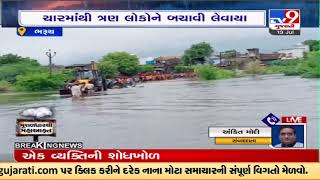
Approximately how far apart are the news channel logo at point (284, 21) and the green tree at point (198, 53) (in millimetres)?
530

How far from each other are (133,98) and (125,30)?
1.97 ft

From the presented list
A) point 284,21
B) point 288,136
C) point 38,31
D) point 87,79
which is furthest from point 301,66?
point 38,31

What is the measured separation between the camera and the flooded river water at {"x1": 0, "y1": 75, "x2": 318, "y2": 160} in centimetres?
460

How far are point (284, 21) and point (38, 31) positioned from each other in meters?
1.97

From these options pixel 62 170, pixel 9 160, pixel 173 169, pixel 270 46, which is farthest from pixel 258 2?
pixel 9 160

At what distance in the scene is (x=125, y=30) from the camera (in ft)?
14.8

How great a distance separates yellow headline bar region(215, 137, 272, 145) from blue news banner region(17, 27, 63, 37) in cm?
155

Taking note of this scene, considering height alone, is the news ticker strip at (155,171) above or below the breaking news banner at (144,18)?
below

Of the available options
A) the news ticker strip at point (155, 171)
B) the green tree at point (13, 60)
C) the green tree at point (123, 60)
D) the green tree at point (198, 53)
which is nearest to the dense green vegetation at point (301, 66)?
the green tree at point (198, 53)

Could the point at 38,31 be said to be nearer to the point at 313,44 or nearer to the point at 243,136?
the point at 243,136

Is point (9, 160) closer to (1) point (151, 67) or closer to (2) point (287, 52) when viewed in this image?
(1) point (151, 67)

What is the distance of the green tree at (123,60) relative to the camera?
4641 millimetres

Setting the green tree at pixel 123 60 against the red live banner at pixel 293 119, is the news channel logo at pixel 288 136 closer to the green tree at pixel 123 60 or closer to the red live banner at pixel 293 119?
the red live banner at pixel 293 119

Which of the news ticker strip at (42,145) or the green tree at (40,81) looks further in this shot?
the green tree at (40,81)
